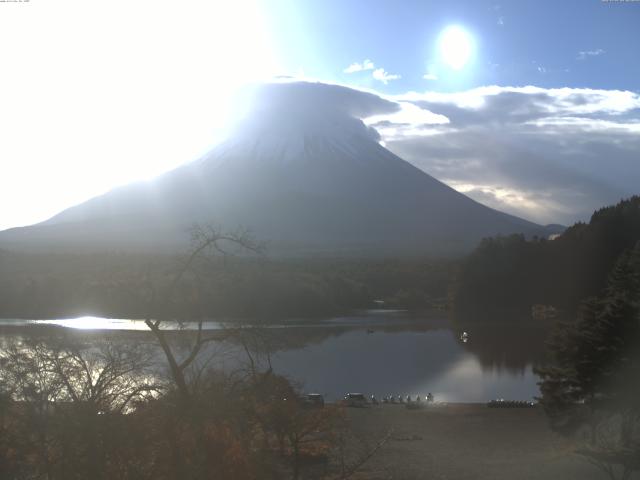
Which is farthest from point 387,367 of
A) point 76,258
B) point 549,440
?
point 76,258

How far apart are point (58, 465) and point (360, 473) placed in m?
5.58

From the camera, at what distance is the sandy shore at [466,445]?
9.73 metres

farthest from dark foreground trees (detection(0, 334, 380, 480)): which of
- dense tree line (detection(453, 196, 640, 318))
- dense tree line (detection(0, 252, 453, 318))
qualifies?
dense tree line (detection(453, 196, 640, 318))

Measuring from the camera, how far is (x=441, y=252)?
7088cm

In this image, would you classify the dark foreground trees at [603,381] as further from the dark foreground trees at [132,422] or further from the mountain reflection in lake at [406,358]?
the mountain reflection in lake at [406,358]

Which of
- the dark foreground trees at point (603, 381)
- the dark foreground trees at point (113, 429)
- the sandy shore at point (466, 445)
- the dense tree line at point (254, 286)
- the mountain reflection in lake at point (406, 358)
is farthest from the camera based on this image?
the dense tree line at point (254, 286)

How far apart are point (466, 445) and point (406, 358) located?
11049 millimetres

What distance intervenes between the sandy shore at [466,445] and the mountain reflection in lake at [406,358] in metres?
1.82

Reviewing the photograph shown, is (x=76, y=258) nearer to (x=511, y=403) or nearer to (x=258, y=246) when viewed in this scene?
(x=511, y=403)

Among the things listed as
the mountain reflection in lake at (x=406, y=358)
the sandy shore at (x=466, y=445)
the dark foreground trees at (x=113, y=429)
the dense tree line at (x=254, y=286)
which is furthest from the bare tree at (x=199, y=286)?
the mountain reflection in lake at (x=406, y=358)

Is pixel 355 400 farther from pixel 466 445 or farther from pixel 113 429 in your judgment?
pixel 113 429

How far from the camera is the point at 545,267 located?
3700 cm

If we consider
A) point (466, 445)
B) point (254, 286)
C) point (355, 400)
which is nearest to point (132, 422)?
point (466, 445)

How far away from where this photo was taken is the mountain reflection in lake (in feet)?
58.7
